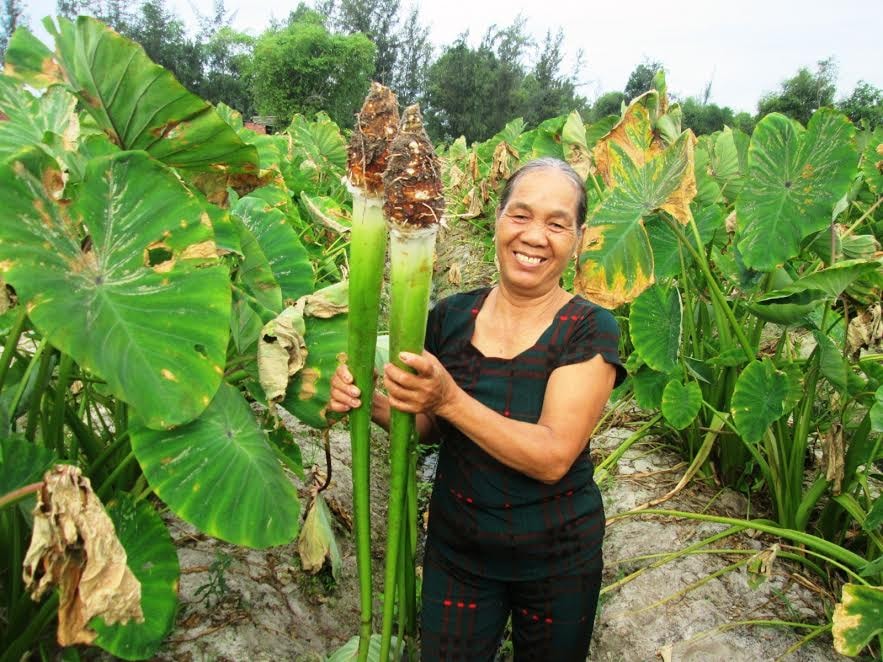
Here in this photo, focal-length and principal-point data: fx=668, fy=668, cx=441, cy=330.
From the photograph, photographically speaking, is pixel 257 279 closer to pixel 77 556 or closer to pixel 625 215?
pixel 77 556

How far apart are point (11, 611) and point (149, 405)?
0.63 m

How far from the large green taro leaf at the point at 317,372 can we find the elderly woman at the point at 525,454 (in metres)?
0.11

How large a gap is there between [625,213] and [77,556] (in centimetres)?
155

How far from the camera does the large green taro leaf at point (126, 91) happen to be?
1.14 meters

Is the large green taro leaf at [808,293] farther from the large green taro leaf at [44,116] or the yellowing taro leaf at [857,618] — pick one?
the large green taro leaf at [44,116]

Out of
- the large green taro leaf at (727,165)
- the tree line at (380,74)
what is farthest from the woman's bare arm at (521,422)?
the tree line at (380,74)

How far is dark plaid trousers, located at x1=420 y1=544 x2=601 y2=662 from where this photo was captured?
4.22 ft

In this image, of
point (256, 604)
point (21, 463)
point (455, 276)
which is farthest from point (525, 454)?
point (455, 276)

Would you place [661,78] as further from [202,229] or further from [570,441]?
[202,229]

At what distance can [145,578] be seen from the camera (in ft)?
4.00

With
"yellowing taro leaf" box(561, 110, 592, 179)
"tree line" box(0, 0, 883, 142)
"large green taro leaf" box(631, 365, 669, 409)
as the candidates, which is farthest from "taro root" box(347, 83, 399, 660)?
"tree line" box(0, 0, 883, 142)

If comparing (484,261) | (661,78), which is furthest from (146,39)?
(661,78)

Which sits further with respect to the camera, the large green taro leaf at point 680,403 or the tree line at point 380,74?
the tree line at point 380,74

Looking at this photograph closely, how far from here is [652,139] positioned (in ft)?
6.53
